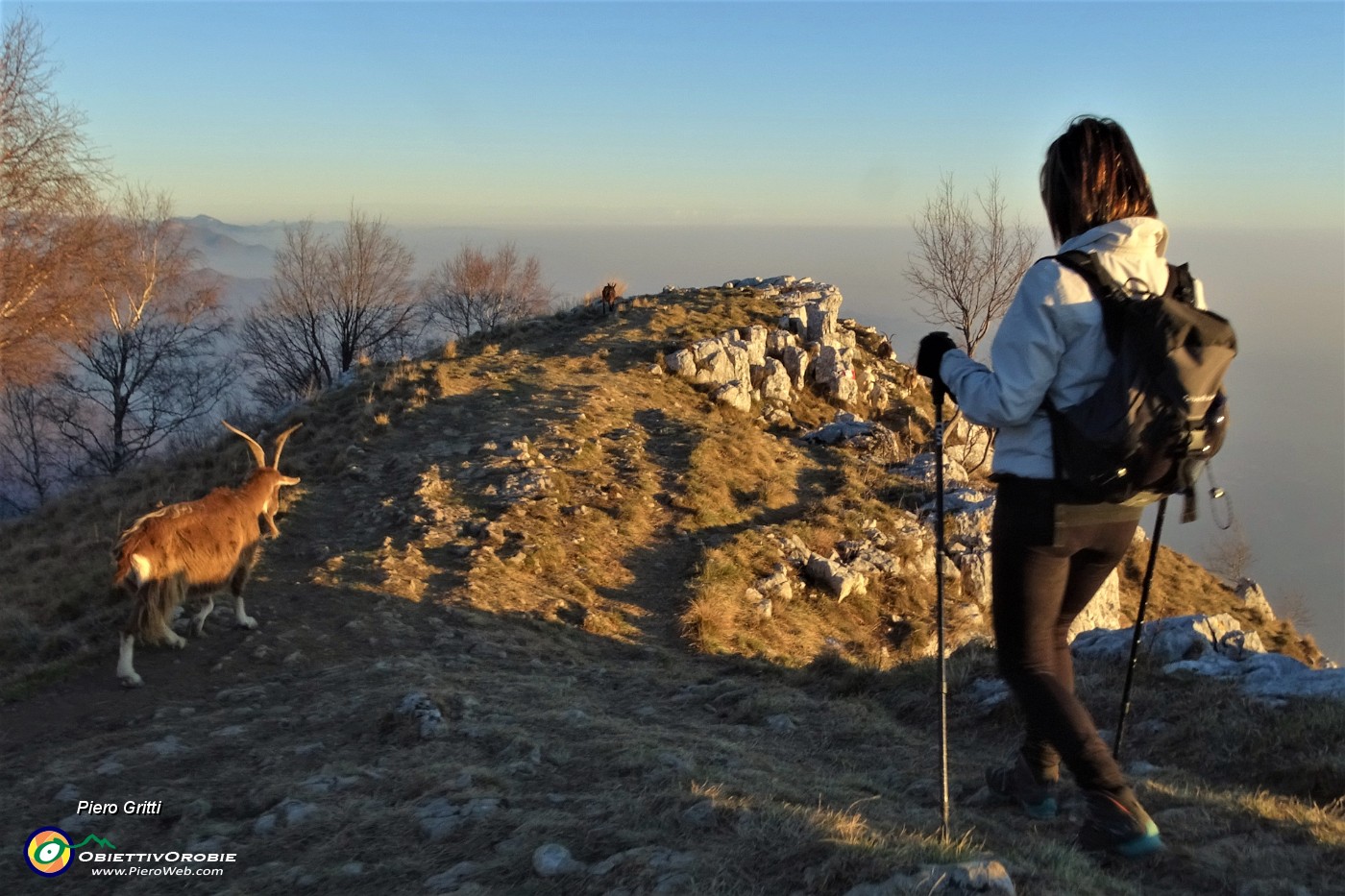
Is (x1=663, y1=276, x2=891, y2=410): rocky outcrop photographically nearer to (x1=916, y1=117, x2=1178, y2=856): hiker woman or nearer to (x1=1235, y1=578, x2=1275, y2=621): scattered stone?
(x1=1235, y1=578, x2=1275, y2=621): scattered stone

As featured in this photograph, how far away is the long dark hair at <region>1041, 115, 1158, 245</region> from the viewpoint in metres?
2.74

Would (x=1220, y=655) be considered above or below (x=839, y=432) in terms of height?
above

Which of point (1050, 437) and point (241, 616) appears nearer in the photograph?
point (1050, 437)

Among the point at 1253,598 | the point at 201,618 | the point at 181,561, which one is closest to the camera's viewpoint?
the point at 181,561

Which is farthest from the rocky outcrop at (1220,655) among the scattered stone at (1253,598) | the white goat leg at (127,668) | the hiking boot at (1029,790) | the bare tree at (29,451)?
the bare tree at (29,451)

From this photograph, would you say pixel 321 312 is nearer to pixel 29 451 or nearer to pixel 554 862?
pixel 29 451

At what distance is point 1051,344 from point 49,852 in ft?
14.2

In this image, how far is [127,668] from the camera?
5.89 metres

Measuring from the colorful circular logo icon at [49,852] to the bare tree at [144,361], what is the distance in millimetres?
25909

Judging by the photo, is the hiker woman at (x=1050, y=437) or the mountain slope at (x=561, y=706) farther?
the mountain slope at (x=561, y=706)

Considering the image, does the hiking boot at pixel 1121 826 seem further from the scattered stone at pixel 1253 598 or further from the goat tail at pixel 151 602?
the scattered stone at pixel 1253 598

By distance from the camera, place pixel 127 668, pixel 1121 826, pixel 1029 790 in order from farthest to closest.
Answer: pixel 127 668, pixel 1029 790, pixel 1121 826

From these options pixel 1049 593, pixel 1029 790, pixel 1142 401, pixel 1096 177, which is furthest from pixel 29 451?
pixel 1142 401

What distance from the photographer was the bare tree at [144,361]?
28.0 metres
